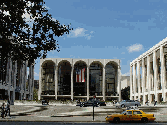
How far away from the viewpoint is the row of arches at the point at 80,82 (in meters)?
107

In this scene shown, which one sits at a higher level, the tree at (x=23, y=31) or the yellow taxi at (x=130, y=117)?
the tree at (x=23, y=31)

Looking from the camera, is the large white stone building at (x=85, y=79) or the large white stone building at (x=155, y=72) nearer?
the large white stone building at (x=155, y=72)

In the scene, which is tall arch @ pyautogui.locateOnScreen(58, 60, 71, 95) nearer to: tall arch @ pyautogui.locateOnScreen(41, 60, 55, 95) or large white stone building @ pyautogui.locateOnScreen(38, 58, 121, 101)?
large white stone building @ pyautogui.locateOnScreen(38, 58, 121, 101)

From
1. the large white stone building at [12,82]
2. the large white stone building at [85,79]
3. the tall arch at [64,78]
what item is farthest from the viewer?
the tall arch at [64,78]

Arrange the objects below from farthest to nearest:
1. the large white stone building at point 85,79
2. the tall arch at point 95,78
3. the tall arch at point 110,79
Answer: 1. the tall arch at point 95,78
2. the tall arch at point 110,79
3. the large white stone building at point 85,79

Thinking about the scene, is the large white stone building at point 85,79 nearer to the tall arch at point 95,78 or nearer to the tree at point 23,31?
the tall arch at point 95,78

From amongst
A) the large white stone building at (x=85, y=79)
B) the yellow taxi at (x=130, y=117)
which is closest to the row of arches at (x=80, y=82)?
the large white stone building at (x=85, y=79)

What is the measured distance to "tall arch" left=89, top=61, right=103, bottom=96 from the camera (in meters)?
108

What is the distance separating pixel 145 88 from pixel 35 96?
58.9 metres

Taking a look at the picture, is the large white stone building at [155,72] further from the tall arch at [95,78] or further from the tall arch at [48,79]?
the tall arch at [48,79]

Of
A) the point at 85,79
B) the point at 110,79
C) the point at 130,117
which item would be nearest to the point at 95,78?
the point at 85,79

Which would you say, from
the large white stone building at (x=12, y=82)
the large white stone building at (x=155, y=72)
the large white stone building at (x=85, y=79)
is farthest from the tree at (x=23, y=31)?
the large white stone building at (x=85, y=79)

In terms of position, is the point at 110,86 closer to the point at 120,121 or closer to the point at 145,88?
the point at 145,88

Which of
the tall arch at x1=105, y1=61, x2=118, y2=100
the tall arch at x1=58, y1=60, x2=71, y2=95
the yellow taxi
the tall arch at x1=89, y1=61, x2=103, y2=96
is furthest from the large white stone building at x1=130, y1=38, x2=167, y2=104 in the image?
the yellow taxi
